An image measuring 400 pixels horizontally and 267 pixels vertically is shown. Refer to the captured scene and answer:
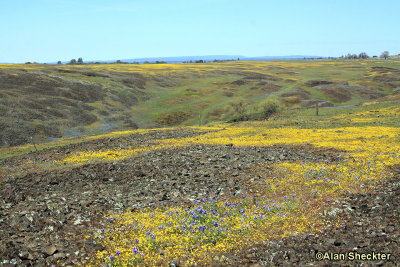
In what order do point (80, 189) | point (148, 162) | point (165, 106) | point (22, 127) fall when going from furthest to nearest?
point (165, 106) → point (22, 127) → point (148, 162) → point (80, 189)

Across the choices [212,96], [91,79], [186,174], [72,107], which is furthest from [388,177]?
[91,79]

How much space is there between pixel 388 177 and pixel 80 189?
1680 cm

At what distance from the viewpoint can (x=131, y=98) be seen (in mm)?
93312

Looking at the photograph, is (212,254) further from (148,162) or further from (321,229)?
(148,162)

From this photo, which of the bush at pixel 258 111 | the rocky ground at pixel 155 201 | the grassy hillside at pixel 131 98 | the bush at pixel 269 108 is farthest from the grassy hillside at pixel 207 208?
the bush at pixel 269 108

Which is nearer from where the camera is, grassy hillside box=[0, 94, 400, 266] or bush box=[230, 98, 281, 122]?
grassy hillside box=[0, 94, 400, 266]

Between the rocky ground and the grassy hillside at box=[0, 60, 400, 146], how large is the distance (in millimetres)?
36778

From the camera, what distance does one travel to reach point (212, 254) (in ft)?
33.4

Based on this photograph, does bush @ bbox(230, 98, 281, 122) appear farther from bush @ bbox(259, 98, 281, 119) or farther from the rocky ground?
the rocky ground

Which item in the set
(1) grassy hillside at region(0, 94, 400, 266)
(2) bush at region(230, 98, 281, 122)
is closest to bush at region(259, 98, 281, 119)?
(2) bush at region(230, 98, 281, 122)

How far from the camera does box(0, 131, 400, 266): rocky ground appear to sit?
32.6 ft

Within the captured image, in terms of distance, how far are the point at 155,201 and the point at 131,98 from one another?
267ft

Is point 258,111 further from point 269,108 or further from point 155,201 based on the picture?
point 155,201

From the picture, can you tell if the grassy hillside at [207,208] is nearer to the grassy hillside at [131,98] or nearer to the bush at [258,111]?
the grassy hillside at [131,98]
